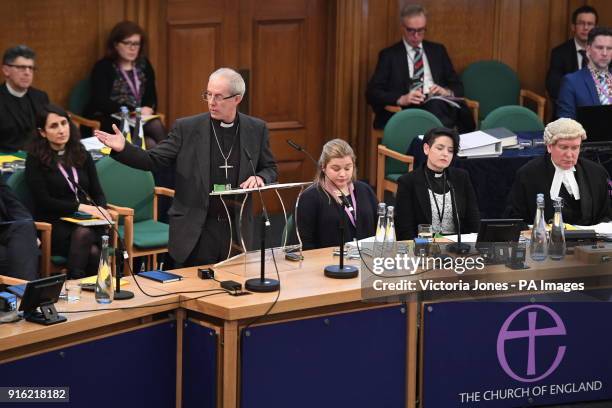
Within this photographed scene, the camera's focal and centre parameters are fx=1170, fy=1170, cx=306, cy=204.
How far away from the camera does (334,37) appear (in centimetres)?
885

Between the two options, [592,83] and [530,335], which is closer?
[530,335]

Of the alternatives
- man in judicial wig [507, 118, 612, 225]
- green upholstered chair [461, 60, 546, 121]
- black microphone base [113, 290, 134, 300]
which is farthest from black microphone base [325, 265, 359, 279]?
green upholstered chair [461, 60, 546, 121]

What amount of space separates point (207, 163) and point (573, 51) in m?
4.76

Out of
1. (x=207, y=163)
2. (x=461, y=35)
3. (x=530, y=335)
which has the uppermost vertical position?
(x=461, y=35)

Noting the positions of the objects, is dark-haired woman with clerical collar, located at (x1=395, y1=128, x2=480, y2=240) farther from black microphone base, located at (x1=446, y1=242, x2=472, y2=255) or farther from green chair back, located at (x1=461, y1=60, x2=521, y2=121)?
green chair back, located at (x1=461, y1=60, x2=521, y2=121)

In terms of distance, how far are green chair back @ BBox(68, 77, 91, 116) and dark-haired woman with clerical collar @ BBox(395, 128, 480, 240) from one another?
2871mm

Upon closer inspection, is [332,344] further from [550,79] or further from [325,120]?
[550,79]

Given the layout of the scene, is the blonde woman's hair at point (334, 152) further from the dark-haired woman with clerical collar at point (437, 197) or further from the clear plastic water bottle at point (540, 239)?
the clear plastic water bottle at point (540, 239)

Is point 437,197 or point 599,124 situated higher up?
point 599,124

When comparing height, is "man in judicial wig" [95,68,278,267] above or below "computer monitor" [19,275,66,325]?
above

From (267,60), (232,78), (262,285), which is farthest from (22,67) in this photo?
(262,285)

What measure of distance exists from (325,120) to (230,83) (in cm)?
388

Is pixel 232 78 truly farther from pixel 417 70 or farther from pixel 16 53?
pixel 417 70

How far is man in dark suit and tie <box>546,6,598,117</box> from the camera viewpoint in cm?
909
